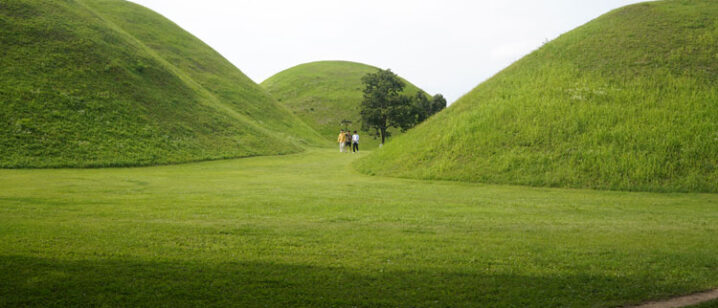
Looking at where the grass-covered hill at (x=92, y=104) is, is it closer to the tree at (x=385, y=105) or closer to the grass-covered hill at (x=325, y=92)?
the tree at (x=385, y=105)

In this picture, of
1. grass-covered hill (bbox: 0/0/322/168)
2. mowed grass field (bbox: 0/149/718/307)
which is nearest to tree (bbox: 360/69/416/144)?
grass-covered hill (bbox: 0/0/322/168)

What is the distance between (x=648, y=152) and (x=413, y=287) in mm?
16619

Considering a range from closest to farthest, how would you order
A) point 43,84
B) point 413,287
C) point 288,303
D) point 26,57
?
1. point 288,303
2. point 413,287
3. point 43,84
4. point 26,57

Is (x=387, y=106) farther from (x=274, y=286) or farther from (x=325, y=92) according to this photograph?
(x=274, y=286)

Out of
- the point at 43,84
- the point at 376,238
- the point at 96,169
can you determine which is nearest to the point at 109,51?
the point at 43,84

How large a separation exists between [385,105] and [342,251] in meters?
51.4

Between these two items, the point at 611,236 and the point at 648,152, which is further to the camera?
the point at 648,152

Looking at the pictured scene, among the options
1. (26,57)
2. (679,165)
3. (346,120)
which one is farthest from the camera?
(346,120)

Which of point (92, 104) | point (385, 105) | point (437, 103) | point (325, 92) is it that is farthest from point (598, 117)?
point (325, 92)

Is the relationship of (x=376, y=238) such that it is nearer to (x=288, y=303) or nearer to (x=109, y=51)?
(x=288, y=303)

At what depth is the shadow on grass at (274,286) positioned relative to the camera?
5.23 meters

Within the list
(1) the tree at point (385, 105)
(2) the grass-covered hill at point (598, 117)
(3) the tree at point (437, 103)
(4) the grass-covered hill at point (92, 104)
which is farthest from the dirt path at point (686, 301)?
(3) the tree at point (437, 103)

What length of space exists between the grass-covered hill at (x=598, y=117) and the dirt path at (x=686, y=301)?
38.5 ft

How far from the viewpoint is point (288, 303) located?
5227 millimetres
